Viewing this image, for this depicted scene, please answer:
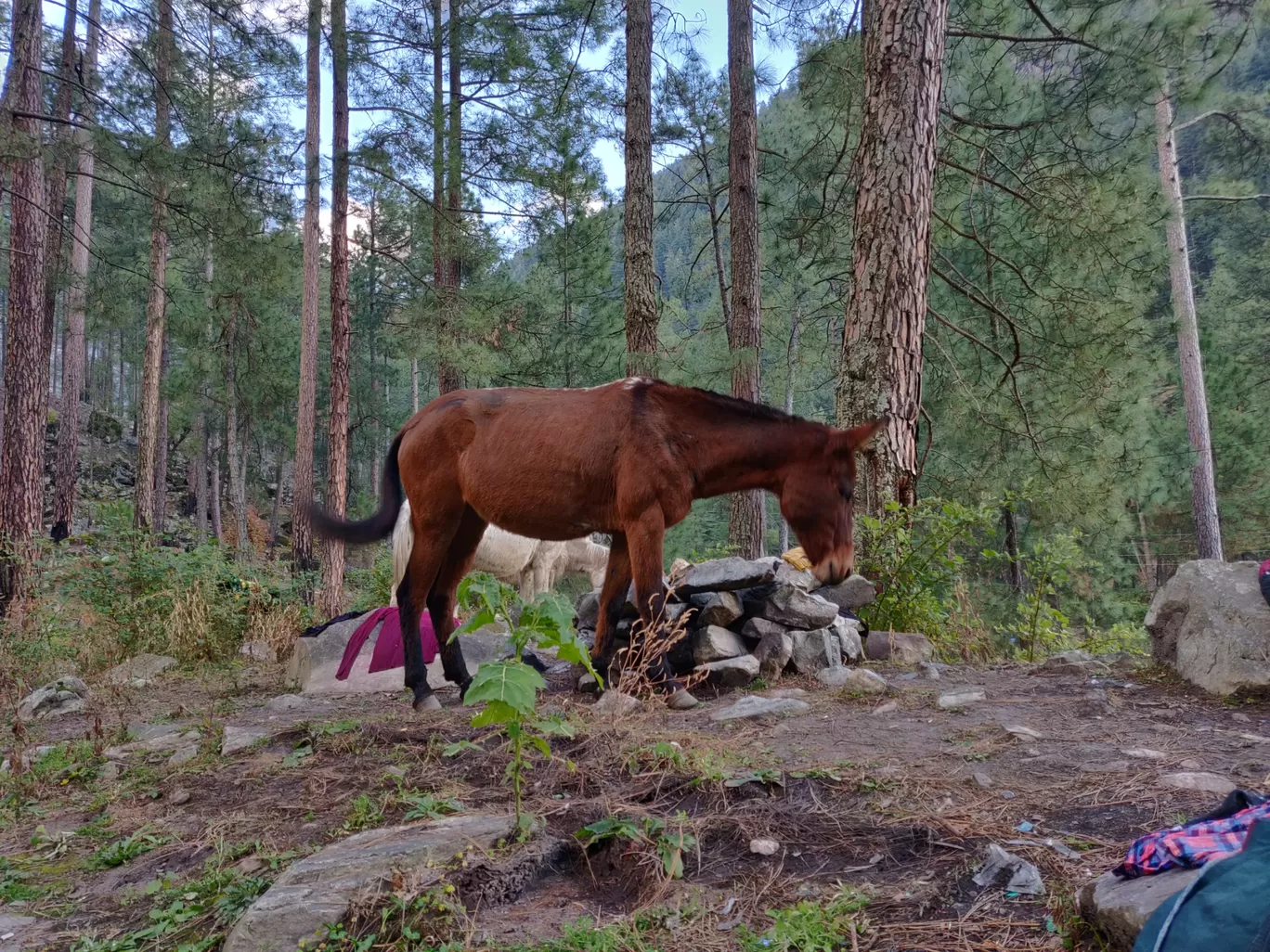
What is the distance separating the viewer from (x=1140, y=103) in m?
9.00

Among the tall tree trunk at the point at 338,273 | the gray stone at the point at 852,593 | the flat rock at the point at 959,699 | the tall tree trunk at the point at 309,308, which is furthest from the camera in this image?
the tall tree trunk at the point at 309,308

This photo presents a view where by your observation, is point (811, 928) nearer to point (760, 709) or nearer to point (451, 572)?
point (760, 709)

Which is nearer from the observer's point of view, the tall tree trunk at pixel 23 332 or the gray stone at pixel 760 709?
the gray stone at pixel 760 709

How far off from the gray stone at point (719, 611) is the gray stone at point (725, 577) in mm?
86

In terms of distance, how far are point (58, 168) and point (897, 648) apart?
1010cm

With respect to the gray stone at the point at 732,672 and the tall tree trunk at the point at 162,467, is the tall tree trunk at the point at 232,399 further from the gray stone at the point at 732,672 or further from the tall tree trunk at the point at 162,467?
the gray stone at the point at 732,672

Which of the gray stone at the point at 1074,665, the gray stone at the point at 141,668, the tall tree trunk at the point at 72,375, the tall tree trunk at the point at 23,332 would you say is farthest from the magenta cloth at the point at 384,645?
the tall tree trunk at the point at 72,375

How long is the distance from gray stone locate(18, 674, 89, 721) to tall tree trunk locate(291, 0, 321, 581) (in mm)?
7298

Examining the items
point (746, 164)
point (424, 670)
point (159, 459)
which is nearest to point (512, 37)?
point (746, 164)

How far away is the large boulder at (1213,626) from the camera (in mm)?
4160

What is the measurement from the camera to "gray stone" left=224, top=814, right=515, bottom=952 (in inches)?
81.7

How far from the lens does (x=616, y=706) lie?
150 inches

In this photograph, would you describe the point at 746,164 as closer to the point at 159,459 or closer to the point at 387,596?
the point at 387,596

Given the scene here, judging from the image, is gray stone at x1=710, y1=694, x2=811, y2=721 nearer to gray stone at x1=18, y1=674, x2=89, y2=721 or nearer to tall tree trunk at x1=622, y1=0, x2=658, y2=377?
gray stone at x1=18, y1=674, x2=89, y2=721
